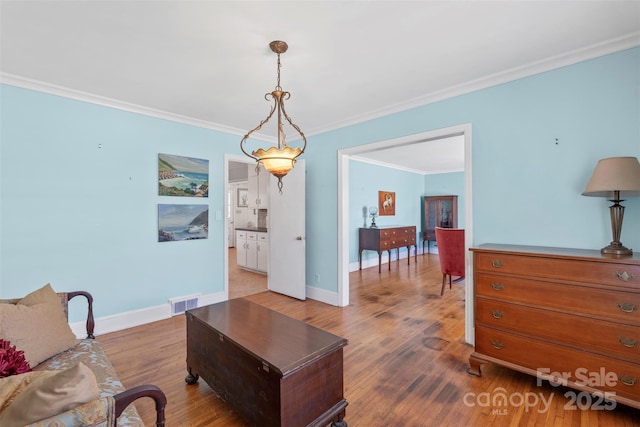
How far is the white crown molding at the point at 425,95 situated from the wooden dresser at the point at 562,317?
1.54m

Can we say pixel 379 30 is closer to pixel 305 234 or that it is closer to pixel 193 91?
pixel 193 91

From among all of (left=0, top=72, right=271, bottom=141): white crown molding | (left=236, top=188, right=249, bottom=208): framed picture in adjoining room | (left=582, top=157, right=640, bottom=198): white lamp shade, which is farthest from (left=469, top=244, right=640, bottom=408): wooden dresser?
(left=236, top=188, right=249, bottom=208): framed picture in adjoining room

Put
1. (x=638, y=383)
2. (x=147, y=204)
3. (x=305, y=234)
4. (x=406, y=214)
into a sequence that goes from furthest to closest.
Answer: (x=406, y=214) < (x=305, y=234) < (x=147, y=204) < (x=638, y=383)

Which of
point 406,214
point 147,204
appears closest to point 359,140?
point 147,204

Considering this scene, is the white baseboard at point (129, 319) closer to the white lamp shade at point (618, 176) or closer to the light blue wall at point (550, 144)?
the light blue wall at point (550, 144)

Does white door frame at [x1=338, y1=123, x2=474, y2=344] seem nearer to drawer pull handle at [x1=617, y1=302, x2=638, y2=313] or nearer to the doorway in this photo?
drawer pull handle at [x1=617, y1=302, x2=638, y2=313]

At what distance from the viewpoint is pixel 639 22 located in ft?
6.33

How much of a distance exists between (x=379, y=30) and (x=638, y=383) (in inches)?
109

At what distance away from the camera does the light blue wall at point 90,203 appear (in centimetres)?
271

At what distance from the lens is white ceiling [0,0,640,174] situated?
1.79 m

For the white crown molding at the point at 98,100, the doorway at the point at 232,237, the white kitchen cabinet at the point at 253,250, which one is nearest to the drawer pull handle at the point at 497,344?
the doorway at the point at 232,237

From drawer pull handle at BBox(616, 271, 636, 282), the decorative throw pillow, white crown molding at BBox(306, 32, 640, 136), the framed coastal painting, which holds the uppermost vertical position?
white crown molding at BBox(306, 32, 640, 136)

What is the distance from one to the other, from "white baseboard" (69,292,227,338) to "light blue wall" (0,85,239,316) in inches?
3.0

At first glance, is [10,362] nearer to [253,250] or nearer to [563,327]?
[563,327]
